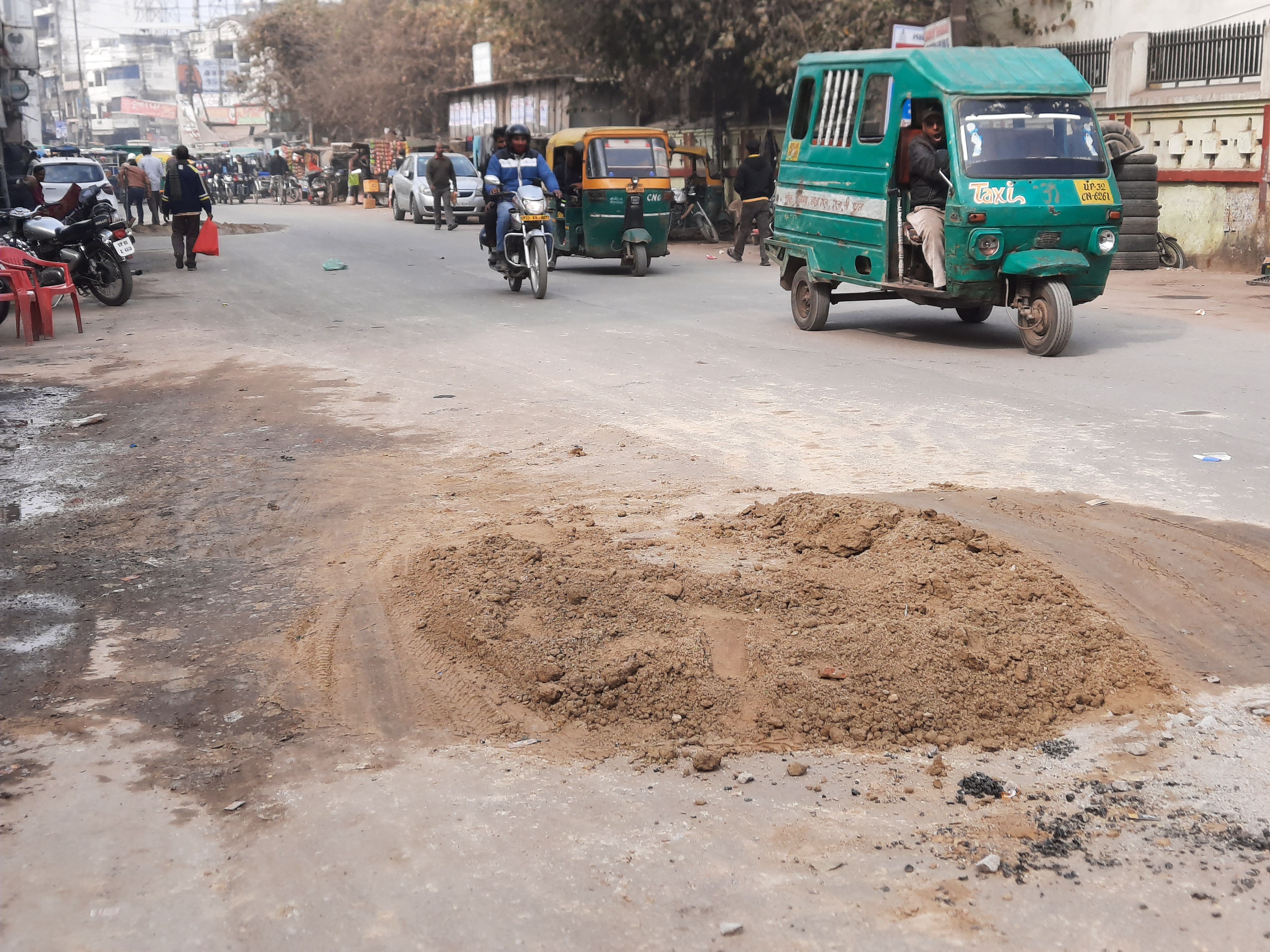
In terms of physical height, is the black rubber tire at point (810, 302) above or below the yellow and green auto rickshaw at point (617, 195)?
below

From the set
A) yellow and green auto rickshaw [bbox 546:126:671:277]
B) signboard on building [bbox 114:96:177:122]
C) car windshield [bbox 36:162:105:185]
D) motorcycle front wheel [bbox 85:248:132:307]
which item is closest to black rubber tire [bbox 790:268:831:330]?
yellow and green auto rickshaw [bbox 546:126:671:277]

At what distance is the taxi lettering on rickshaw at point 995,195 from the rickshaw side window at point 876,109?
1.03m

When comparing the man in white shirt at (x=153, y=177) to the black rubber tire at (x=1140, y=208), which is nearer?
the black rubber tire at (x=1140, y=208)

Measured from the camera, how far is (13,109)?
3838cm

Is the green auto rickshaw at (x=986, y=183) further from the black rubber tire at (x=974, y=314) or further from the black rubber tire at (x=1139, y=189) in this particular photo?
the black rubber tire at (x=1139, y=189)

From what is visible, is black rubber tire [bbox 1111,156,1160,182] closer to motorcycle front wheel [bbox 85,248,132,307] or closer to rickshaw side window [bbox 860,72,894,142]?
rickshaw side window [bbox 860,72,894,142]

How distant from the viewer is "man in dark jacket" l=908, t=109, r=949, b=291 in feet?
33.6

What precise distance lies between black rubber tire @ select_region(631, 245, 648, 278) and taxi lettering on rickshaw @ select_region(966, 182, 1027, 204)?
807 centimetres

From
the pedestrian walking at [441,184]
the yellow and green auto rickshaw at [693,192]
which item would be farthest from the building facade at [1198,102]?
the pedestrian walking at [441,184]

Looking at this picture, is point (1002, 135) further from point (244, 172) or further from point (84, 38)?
point (84, 38)

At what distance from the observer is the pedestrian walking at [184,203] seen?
1833 centimetres

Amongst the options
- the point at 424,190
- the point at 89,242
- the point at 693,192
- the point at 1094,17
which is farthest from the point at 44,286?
the point at 424,190

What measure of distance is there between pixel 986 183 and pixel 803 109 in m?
2.57

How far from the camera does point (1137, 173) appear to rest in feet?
58.9
